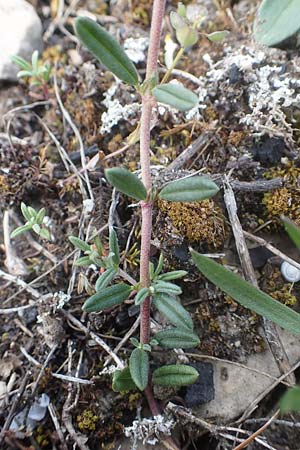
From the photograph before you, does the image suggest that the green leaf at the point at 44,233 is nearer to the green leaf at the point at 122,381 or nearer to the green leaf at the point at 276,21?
the green leaf at the point at 122,381

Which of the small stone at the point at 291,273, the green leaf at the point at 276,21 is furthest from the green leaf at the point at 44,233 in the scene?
the green leaf at the point at 276,21

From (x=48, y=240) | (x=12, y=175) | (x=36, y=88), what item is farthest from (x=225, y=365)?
(x=36, y=88)

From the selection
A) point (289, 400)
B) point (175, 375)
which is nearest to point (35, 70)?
point (175, 375)

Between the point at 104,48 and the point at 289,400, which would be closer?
the point at 289,400

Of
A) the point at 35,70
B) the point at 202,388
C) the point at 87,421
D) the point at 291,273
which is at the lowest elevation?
the point at 87,421

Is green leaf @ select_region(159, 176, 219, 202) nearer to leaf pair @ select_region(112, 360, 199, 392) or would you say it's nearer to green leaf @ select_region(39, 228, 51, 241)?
leaf pair @ select_region(112, 360, 199, 392)

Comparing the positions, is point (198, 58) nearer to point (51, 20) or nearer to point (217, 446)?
point (51, 20)

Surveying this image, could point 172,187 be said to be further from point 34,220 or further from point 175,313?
point 34,220
